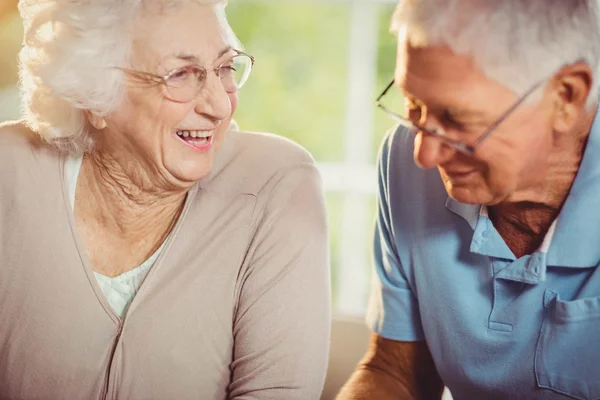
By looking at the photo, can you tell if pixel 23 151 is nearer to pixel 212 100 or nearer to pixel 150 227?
pixel 150 227

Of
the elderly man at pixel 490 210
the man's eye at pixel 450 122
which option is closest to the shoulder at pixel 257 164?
the elderly man at pixel 490 210

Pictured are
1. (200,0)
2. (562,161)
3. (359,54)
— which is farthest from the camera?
(359,54)

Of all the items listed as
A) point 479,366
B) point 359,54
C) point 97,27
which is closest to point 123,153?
point 97,27

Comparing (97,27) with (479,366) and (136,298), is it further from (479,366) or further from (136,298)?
(479,366)

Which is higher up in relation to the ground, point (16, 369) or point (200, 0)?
point (200, 0)

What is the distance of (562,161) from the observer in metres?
1.34

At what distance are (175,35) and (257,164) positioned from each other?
0.36 meters

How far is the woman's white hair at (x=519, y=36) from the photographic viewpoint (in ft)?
3.89

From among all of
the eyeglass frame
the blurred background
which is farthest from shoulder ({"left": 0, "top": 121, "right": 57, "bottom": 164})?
the blurred background

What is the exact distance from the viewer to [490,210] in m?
1.50

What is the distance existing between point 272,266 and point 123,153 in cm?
42

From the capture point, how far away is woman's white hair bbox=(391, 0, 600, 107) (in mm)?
1185

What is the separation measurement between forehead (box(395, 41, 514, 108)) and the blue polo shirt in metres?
0.25

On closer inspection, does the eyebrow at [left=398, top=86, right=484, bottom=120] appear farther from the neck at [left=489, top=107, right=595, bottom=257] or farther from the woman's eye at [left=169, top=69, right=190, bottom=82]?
the woman's eye at [left=169, top=69, right=190, bottom=82]
